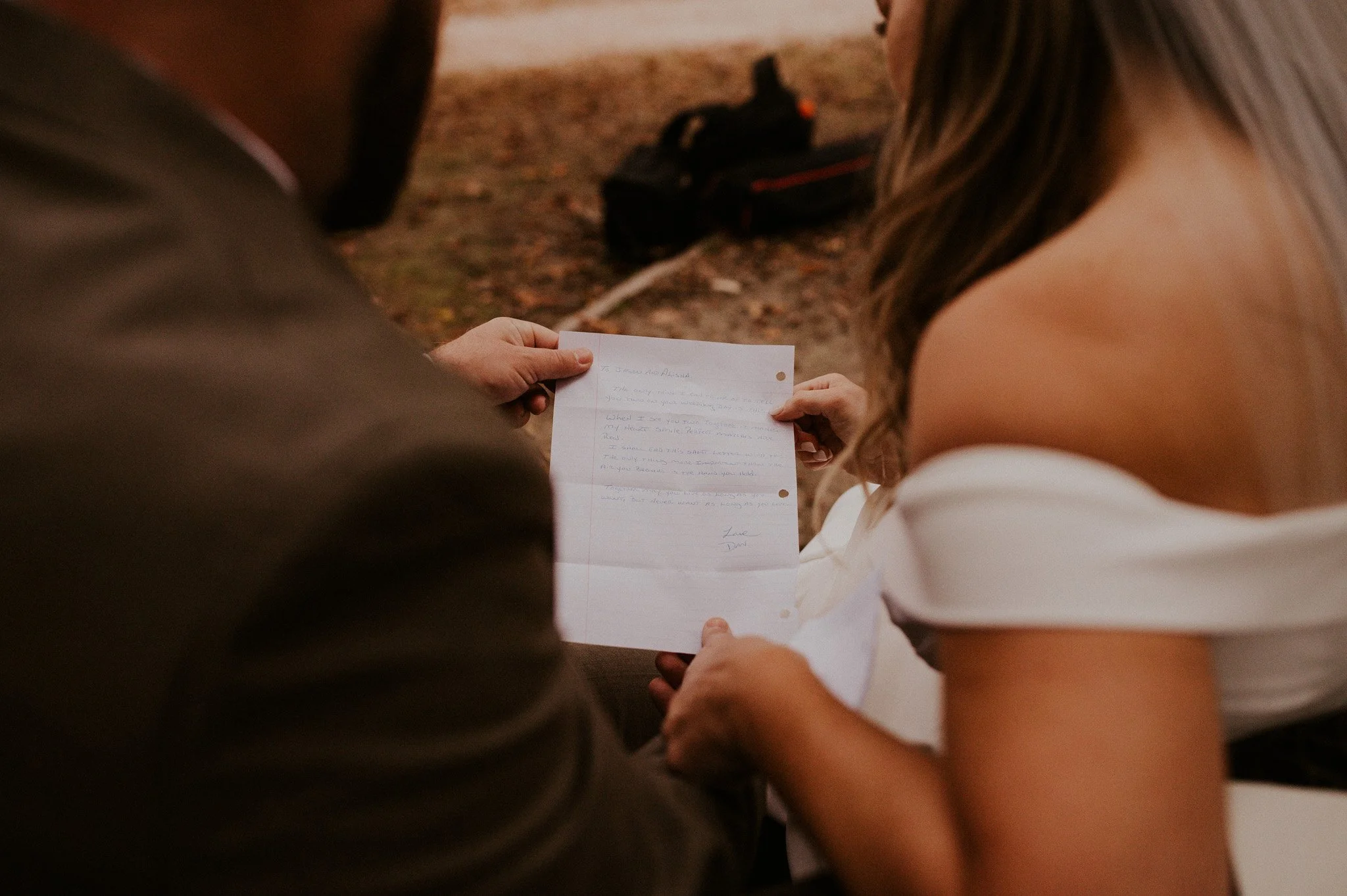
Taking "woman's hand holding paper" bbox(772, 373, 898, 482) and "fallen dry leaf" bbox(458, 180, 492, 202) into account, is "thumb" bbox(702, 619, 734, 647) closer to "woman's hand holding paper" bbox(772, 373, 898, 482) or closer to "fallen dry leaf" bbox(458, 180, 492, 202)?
"woman's hand holding paper" bbox(772, 373, 898, 482)

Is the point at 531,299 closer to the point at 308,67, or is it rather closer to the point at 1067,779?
the point at 308,67

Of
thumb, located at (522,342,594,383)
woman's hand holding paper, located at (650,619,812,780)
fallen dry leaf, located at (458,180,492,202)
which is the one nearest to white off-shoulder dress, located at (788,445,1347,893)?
woman's hand holding paper, located at (650,619,812,780)

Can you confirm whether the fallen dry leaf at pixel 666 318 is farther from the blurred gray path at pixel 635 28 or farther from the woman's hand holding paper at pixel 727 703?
the woman's hand holding paper at pixel 727 703

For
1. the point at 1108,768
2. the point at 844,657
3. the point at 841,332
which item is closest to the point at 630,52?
the point at 841,332

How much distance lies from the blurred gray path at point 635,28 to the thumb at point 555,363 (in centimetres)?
418

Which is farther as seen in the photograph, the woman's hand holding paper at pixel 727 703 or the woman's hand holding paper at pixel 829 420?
the woman's hand holding paper at pixel 829 420

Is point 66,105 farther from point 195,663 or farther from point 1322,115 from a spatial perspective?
point 1322,115

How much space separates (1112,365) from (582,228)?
11.6ft

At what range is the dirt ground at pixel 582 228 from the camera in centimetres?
361

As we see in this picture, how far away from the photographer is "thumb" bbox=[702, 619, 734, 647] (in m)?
1.35

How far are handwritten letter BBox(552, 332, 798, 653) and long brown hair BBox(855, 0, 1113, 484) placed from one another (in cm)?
40

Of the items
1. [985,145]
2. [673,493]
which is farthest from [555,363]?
[985,145]

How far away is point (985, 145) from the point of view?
0.99 metres

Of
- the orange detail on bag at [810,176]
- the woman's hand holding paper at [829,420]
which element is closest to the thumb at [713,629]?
Result: the woman's hand holding paper at [829,420]
